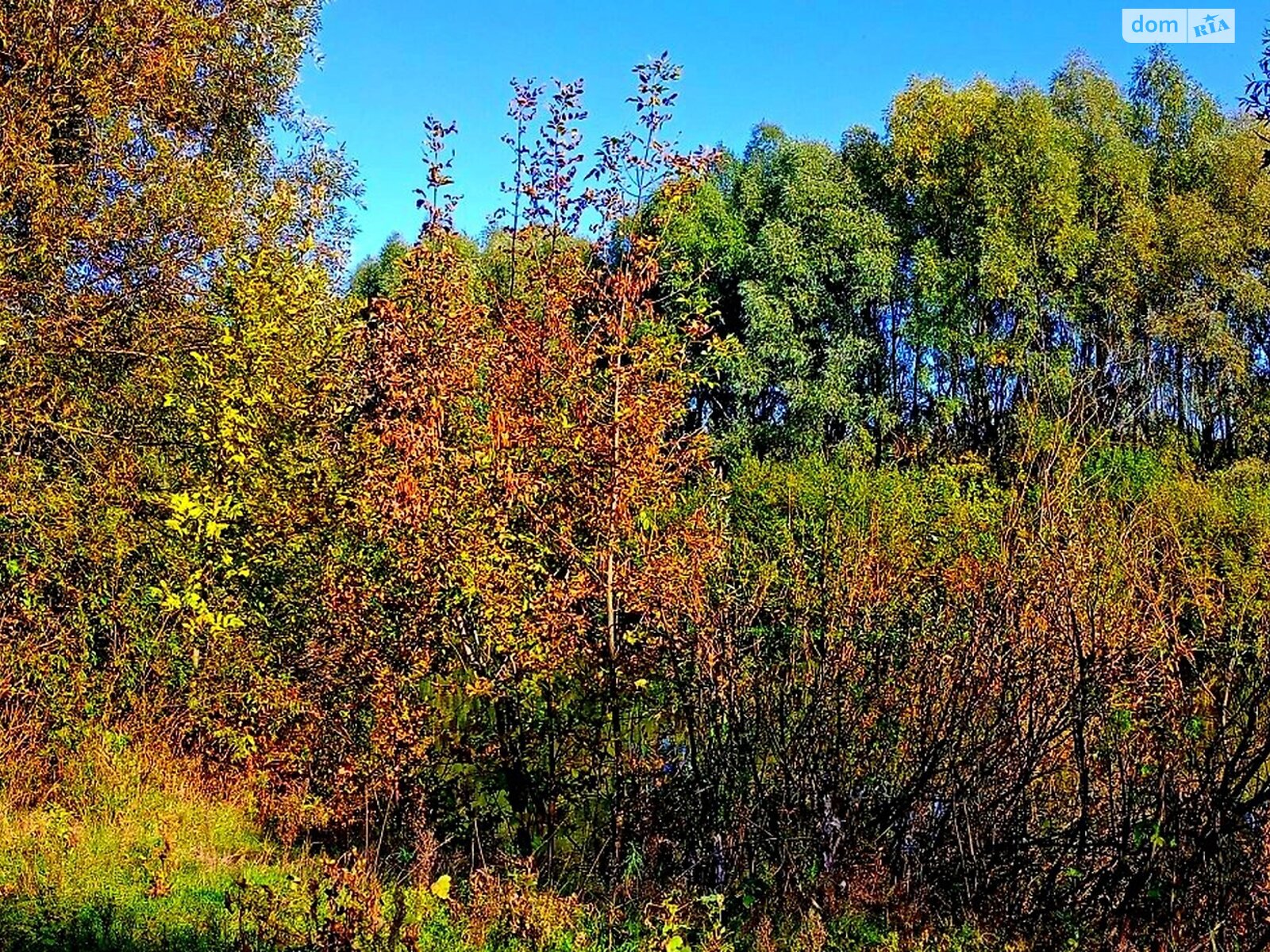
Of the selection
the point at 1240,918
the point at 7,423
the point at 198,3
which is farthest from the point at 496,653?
the point at 198,3

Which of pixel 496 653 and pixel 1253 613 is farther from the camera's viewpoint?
pixel 496 653

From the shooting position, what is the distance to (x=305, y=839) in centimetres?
605

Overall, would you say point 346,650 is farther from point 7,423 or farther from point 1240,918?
point 1240,918

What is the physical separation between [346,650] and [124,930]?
6.60 ft

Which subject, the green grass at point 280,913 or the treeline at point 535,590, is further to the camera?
the treeline at point 535,590

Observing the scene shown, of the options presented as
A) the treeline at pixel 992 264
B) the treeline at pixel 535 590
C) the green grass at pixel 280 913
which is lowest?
the green grass at pixel 280 913

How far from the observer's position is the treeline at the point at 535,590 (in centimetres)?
460

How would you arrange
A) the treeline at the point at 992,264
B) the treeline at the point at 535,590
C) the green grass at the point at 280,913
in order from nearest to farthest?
the green grass at the point at 280,913, the treeline at the point at 535,590, the treeline at the point at 992,264

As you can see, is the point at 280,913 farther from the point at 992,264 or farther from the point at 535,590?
the point at 992,264

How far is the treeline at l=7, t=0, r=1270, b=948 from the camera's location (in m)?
4.60

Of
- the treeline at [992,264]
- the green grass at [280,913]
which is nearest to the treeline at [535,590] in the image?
the green grass at [280,913]

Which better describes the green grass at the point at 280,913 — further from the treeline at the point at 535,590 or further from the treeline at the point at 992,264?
the treeline at the point at 992,264

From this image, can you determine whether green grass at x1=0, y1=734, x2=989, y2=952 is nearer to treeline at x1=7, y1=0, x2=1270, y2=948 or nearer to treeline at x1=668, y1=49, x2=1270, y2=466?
treeline at x1=7, y1=0, x2=1270, y2=948

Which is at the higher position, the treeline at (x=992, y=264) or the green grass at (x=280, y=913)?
the treeline at (x=992, y=264)
